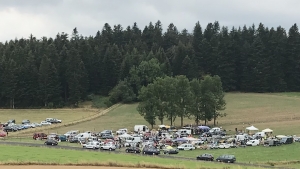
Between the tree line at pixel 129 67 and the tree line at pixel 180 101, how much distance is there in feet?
102

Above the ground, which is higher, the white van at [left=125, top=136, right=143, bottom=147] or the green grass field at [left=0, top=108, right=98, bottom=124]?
the green grass field at [left=0, top=108, right=98, bottom=124]

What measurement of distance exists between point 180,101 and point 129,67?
4411 cm

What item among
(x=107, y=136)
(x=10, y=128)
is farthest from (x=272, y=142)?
(x=10, y=128)

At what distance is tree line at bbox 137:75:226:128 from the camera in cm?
7425

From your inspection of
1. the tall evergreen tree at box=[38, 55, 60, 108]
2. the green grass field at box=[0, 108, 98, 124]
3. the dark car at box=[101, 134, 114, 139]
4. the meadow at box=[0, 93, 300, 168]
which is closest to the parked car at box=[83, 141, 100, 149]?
the dark car at box=[101, 134, 114, 139]

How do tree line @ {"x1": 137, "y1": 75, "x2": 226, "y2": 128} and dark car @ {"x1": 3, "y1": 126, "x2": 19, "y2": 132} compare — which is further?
tree line @ {"x1": 137, "y1": 75, "x2": 226, "y2": 128}

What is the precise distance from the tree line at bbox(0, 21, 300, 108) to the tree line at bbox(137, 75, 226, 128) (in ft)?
102

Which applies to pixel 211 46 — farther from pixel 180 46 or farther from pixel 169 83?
pixel 169 83

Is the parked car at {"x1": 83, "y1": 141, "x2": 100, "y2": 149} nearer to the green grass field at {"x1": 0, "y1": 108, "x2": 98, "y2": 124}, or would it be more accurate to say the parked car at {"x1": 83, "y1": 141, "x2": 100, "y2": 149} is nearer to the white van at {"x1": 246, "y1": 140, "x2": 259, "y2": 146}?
the white van at {"x1": 246, "y1": 140, "x2": 259, "y2": 146}

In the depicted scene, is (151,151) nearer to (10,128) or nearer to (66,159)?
(66,159)

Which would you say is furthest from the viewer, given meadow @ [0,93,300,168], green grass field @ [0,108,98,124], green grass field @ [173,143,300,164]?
green grass field @ [0,108,98,124]

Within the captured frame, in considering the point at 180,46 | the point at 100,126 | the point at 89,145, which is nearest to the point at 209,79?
the point at 100,126

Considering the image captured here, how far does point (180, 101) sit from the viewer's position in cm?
7519

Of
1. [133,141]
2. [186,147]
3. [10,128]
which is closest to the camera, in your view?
[186,147]
